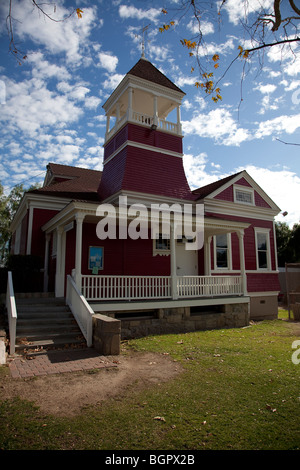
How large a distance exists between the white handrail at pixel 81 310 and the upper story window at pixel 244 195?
417 inches

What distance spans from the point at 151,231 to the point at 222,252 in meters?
4.33

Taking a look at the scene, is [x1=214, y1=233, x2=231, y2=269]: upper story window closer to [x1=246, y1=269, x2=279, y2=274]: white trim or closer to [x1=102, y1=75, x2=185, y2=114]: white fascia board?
[x1=246, y1=269, x2=279, y2=274]: white trim

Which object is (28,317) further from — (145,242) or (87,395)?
(145,242)

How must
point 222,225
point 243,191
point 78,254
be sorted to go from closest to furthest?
→ 1. point 78,254
2. point 222,225
3. point 243,191

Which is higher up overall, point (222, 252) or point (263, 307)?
point (222, 252)

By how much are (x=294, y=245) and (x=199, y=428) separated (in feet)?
107

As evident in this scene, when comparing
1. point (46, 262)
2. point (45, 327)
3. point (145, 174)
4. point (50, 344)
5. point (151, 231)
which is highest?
→ point (145, 174)

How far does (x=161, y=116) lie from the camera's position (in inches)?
664

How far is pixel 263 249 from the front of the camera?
57.2ft

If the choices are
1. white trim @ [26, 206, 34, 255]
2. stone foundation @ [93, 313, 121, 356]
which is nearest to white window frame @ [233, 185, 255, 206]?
white trim @ [26, 206, 34, 255]

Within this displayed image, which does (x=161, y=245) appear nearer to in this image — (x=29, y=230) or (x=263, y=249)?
(x=29, y=230)

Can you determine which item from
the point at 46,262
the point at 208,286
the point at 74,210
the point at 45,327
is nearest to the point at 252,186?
the point at 208,286

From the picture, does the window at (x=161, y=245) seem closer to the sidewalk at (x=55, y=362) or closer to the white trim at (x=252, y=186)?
the white trim at (x=252, y=186)

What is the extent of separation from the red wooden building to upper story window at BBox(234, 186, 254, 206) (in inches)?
2.8
